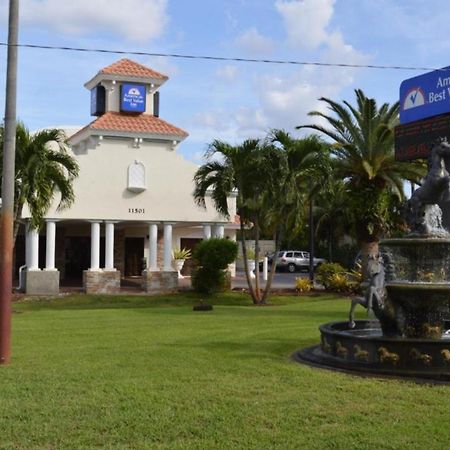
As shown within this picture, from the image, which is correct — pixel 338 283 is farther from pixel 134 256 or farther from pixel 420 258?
pixel 420 258

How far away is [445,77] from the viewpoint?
67.4 feet

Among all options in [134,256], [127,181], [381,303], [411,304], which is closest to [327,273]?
[127,181]

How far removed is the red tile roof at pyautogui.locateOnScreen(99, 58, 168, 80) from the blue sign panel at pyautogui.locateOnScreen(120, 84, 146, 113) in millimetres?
519

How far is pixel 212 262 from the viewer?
26234mm

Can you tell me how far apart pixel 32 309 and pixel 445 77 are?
45.5 feet

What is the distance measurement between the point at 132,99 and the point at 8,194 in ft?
65.3

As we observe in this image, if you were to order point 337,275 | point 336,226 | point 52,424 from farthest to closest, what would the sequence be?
point 336,226 < point 337,275 < point 52,424

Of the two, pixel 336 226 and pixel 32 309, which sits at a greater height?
pixel 336 226

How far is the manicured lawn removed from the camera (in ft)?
19.9

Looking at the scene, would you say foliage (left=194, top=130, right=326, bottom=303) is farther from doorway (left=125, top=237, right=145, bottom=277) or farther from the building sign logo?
doorway (left=125, top=237, right=145, bottom=277)

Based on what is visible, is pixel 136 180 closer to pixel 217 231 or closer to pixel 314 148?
pixel 217 231

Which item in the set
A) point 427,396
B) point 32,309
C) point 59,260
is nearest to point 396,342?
point 427,396

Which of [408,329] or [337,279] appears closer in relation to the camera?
[408,329]

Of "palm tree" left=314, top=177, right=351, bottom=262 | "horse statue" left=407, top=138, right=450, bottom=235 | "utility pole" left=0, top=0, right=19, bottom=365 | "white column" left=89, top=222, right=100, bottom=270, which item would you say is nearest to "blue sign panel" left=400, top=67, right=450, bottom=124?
"horse statue" left=407, top=138, right=450, bottom=235
